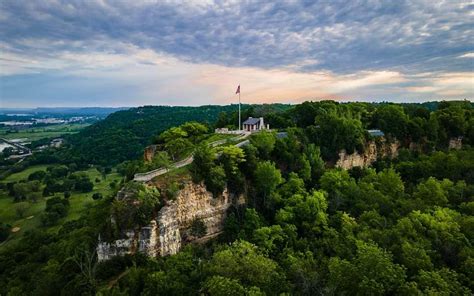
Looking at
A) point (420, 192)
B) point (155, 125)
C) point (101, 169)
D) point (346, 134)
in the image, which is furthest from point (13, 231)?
point (155, 125)

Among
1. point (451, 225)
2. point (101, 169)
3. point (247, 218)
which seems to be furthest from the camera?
point (101, 169)

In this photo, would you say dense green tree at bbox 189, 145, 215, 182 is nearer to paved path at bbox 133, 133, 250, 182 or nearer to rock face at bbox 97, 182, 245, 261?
rock face at bbox 97, 182, 245, 261

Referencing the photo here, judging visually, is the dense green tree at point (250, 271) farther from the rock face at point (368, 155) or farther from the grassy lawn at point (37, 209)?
the grassy lawn at point (37, 209)

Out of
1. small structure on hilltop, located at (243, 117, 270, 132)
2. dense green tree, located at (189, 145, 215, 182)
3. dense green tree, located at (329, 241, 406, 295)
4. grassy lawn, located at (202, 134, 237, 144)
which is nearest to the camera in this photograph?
dense green tree, located at (329, 241, 406, 295)

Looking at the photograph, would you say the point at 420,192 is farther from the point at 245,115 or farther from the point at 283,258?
the point at 245,115

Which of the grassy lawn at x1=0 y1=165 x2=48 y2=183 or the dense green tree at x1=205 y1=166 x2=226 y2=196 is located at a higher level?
the dense green tree at x1=205 y1=166 x2=226 y2=196

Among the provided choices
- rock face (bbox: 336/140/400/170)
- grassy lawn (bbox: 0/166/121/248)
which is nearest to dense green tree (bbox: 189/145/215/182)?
rock face (bbox: 336/140/400/170)

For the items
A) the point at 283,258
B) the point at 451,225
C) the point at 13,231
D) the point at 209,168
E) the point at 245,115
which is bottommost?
the point at 13,231
